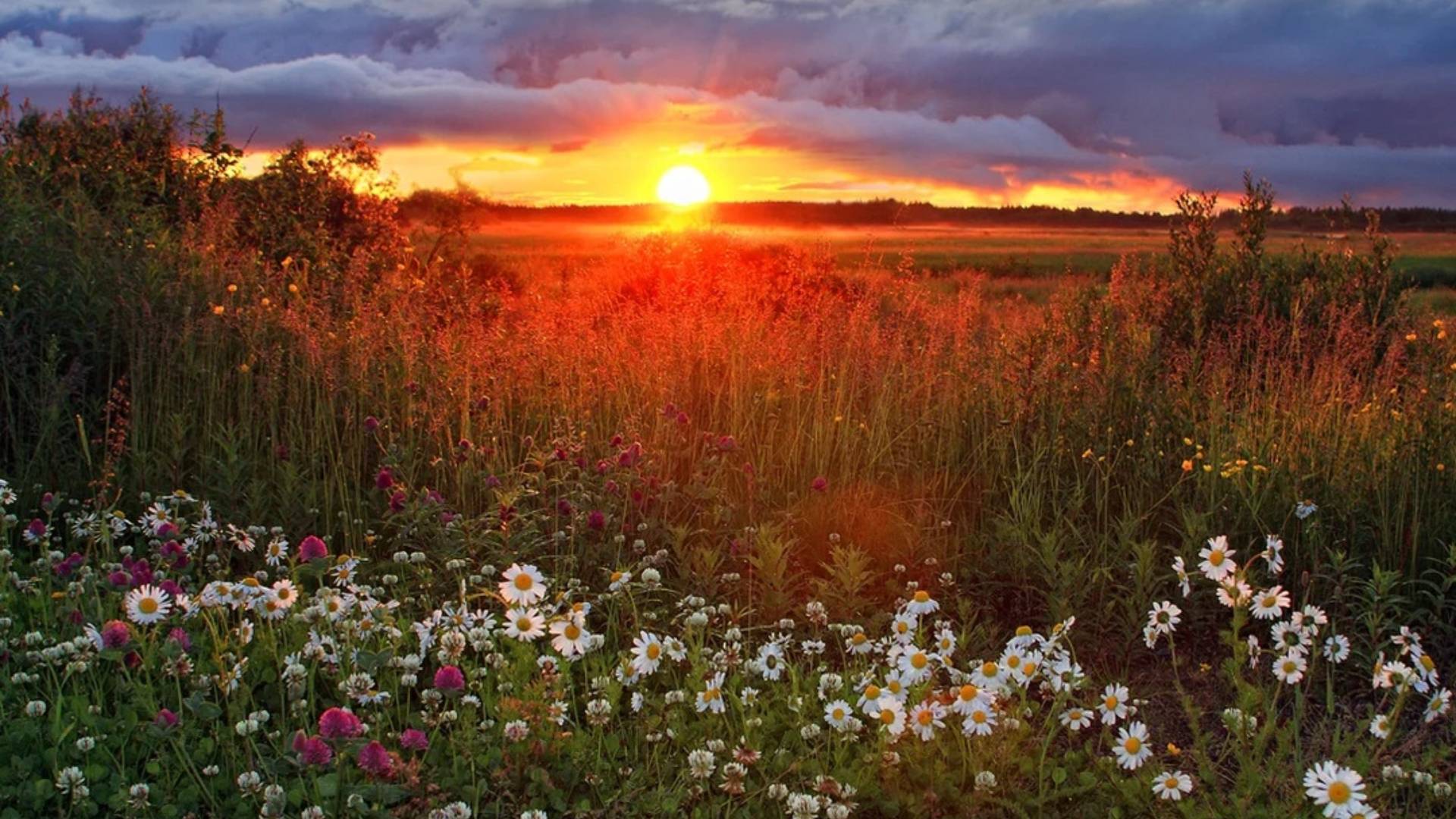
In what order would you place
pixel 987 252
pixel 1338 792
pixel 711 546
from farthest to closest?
pixel 987 252, pixel 711 546, pixel 1338 792

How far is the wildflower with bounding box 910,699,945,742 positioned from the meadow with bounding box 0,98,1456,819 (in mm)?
23

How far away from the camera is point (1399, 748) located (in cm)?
350

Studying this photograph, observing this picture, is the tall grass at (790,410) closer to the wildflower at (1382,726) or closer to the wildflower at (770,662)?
the wildflower at (770,662)

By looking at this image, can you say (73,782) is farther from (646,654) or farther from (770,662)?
(770,662)

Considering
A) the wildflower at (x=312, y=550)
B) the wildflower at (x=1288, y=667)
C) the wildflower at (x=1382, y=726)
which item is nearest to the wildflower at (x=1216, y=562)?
the wildflower at (x=1288, y=667)

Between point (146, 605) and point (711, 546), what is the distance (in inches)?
84.5

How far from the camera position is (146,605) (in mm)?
3176

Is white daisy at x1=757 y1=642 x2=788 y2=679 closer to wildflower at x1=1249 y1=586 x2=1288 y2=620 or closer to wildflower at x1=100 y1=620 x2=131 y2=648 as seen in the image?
wildflower at x1=1249 y1=586 x2=1288 y2=620

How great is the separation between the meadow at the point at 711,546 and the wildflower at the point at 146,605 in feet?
0.06

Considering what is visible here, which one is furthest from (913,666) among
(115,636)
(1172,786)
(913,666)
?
(115,636)

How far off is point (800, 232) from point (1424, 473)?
49.1ft

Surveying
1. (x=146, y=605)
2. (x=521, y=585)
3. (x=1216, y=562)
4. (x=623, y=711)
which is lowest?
(x=623, y=711)

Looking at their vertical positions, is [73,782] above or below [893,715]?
below

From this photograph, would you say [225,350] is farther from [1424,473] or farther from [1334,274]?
[1334,274]
